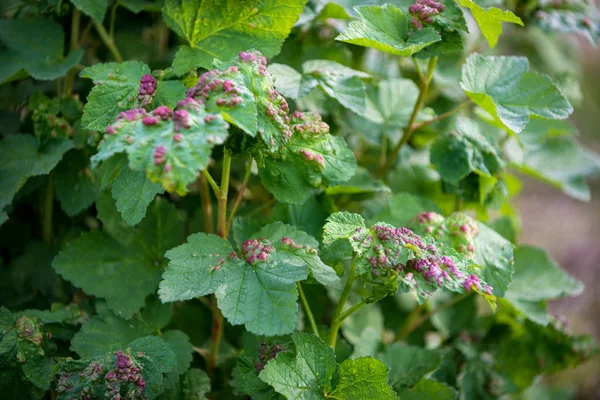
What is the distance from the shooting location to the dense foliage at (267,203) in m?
1.06

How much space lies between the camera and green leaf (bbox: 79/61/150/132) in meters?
1.12

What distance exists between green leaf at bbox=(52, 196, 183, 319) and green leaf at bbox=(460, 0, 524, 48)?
893mm

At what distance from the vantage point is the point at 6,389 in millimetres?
1227

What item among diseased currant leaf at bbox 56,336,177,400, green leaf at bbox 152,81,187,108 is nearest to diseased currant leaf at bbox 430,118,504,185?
green leaf at bbox 152,81,187,108

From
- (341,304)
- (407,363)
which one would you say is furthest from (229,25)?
(407,363)

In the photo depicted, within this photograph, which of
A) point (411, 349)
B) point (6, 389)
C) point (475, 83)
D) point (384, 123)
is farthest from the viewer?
point (384, 123)

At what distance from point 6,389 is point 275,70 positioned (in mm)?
975

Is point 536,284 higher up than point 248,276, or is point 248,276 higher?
point 248,276

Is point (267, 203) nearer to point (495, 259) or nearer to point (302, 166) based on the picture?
point (302, 166)

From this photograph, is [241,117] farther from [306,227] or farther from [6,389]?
[6,389]

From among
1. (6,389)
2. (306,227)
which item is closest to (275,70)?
(306,227)

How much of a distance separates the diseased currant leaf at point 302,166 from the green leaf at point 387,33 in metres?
0.21

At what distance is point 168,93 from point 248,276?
1.35ft

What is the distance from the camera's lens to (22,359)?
120 centimetres
